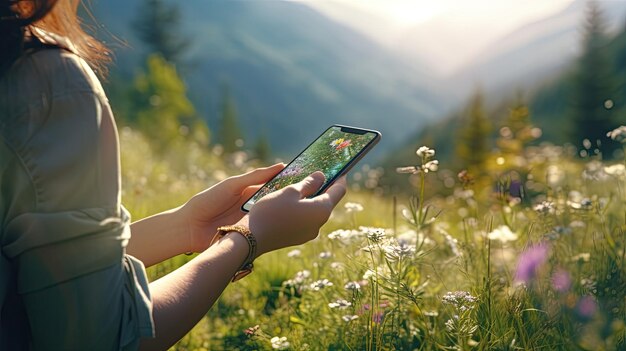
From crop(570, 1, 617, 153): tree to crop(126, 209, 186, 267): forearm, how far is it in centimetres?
3414

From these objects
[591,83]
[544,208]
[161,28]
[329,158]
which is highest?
[161,28]

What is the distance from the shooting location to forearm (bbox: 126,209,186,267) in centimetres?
223

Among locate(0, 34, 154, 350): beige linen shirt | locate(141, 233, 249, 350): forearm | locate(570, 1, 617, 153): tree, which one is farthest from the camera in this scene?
locate(570, 1, 617, 153): tree

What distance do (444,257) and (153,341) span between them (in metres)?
2.38

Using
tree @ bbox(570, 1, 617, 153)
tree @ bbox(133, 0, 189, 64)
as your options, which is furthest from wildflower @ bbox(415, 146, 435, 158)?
tree @ bbox(133, 0, 189, 64)

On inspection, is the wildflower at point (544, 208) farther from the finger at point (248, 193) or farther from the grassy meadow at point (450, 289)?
the finger at point (248, 193)

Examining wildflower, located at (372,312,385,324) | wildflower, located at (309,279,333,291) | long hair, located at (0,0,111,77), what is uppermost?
long hair, located at (0,0,111,77)

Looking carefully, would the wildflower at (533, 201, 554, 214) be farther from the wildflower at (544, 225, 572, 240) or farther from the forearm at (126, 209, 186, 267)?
the forearm at (126, 209, 186, 267)

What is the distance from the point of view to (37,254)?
4.45 feet

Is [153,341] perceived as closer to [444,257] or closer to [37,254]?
[37,254]

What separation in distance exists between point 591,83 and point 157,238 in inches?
1409

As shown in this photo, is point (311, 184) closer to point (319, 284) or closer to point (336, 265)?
point (319, 284)

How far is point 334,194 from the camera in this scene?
1955 mm

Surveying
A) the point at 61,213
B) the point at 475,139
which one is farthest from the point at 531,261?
the point at 475,139
